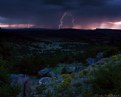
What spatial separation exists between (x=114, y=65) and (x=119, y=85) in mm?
2865

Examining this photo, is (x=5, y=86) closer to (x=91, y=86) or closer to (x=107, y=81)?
(x=91, y=86)

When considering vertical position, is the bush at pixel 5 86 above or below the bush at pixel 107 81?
above

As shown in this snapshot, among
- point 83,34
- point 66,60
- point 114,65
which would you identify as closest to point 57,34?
point 83,34

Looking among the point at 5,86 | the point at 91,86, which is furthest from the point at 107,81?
the point at 5,86

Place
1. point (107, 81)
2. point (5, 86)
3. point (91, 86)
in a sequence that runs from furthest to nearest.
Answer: point (91, 86) → point (107, 81) → point (5, 86)

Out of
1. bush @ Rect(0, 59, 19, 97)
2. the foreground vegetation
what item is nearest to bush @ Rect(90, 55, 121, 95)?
the foreground vegetation

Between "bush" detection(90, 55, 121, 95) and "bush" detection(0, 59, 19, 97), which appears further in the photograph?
"bush" detection(90, 55, 121, 95)

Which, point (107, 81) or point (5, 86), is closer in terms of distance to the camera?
point (5, 86)

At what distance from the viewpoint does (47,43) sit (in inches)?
4656

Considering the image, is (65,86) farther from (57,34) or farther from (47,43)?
(47,43)

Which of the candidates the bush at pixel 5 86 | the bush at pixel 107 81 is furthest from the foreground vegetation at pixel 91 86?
the bush at pixel 5 86

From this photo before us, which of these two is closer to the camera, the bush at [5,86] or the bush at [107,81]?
the bush at [5,86]

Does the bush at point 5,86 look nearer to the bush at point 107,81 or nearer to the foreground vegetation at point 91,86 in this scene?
the foreground vegetation at point 91,86

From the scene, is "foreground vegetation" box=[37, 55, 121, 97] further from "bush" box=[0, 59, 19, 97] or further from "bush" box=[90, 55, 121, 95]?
"bush" box=[0, 59, 19, 97]
